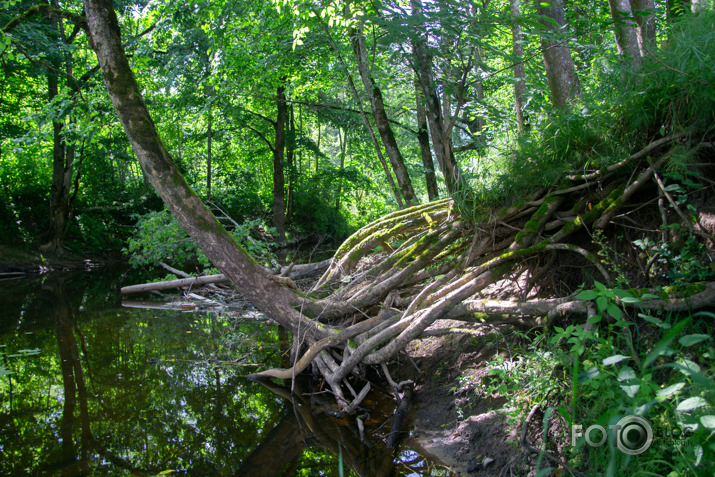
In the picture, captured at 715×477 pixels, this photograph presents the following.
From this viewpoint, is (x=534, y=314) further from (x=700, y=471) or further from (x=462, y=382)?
(x=700, y=471)

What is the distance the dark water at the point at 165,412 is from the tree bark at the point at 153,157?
3.81 feet

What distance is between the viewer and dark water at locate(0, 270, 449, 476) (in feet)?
11.0

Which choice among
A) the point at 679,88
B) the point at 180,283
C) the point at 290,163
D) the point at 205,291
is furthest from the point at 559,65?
the point at 290,163

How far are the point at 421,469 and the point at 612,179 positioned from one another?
276cm

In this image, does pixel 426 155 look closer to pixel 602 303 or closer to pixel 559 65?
pixel 559 65

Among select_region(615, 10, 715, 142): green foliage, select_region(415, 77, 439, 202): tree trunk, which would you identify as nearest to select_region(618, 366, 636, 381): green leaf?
select_region(615, 10, 715, 142): green foliage

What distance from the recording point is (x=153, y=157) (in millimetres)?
4496

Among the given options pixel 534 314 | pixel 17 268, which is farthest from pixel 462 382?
pixel 17 268

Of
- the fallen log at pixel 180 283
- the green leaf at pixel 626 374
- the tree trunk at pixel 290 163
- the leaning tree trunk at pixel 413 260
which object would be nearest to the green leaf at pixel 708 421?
the green leaf at pixel 626 374

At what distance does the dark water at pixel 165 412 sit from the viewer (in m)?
3.36

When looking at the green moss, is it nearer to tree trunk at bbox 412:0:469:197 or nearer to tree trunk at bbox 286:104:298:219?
tree trunk at bbox 412:0:469:197

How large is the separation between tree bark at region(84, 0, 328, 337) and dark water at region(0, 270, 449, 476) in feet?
3.81

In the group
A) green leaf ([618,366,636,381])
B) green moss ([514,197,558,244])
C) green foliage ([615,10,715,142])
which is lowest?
green leaf ([618,366,636,381])

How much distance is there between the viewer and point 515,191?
431 cm
